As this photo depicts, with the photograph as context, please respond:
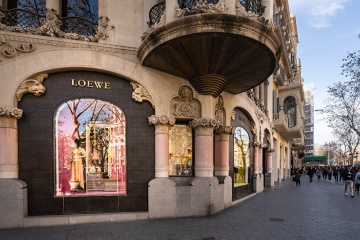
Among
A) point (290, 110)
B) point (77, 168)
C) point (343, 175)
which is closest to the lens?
point (77, 168)

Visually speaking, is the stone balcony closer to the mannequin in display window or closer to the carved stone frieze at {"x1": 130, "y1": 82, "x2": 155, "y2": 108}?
the carved stone frieze at {"x1": 130, "y1": 82, "x2": 155, "y2": 108}

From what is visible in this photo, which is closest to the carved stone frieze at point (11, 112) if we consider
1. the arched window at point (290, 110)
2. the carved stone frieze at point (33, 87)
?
the carved stone frieze at point (33, 87)

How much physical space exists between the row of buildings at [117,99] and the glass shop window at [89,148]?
0.11 ft

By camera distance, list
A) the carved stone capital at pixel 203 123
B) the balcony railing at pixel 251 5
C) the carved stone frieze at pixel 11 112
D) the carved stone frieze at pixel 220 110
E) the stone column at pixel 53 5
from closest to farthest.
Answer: the carved stone frieze at pixel 11 112 → the balcony railing at pixel 251 5 → the stone column at pixel 53 5 → the carved stone capital at pixel 203 123 → the carved stone frieze at pixel 220 110

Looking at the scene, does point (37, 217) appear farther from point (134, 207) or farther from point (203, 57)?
point (203, 57)

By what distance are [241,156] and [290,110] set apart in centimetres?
1443

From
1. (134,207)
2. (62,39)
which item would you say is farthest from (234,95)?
(62,39)

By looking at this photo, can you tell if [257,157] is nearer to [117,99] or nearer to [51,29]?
[117,99]

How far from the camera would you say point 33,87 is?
6.99 metres

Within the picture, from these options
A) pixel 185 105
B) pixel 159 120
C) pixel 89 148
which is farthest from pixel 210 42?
pixel 89 148

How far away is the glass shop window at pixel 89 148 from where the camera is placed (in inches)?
293

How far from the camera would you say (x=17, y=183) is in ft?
21.8

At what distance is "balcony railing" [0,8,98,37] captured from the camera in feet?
22.7

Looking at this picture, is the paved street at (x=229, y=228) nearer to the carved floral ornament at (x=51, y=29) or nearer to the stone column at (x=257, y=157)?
the stone column at (x=257, y=157)
